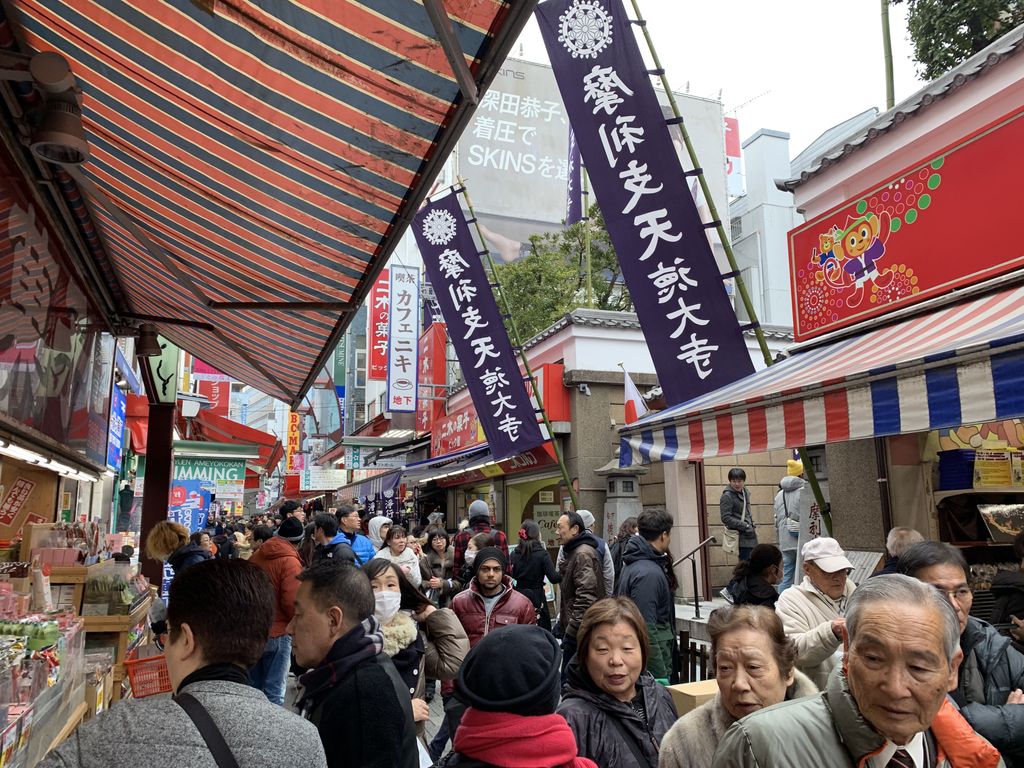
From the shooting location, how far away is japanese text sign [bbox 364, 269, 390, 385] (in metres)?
23.4

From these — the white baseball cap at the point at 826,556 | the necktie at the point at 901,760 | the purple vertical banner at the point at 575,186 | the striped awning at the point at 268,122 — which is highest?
the purple vertical banner at the point at 575,186

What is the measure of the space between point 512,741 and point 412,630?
2.27m

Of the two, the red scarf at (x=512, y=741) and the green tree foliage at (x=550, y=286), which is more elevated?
the green tree foliage at (x=550, y=286)

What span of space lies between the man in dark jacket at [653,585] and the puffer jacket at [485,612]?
0.79 metres

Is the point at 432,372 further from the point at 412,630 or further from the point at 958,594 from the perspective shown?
the point at 958,594

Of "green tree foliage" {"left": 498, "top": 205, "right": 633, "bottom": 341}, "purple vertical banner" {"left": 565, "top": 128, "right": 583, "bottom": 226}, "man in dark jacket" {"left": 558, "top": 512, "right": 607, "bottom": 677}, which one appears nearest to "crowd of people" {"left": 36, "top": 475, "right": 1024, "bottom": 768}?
"man in dark jacket" {"left": 558, "top": 512, "right": 607, "bottom": 677}

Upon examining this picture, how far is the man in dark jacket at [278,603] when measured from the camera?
18.2 ft

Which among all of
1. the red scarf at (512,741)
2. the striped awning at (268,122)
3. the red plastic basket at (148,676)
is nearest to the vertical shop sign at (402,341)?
the striped awning at (268,122)

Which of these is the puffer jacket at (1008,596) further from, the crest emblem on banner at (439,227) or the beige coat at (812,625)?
the crest emblem on banner at (439,227)

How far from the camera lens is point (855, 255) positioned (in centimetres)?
778

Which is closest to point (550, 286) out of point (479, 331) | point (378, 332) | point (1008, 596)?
point (378, 332)

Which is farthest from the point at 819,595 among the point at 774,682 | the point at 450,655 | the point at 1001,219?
the point at 1001,219

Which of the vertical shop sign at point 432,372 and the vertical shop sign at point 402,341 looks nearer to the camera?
the vertical shop sign at point 432,372

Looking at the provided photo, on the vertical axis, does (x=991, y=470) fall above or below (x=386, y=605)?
above
